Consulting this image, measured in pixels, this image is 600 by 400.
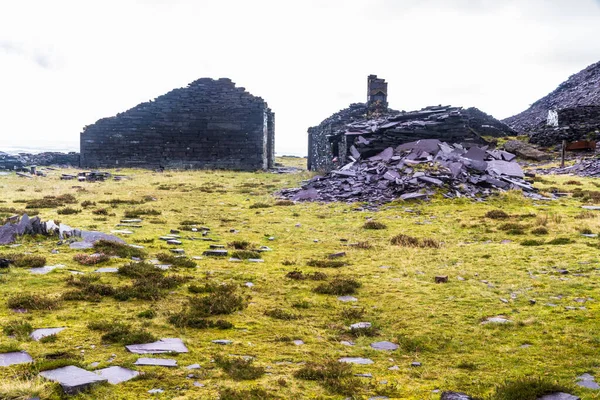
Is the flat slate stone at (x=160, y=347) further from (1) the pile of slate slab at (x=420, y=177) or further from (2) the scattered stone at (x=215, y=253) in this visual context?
(1) the pile of slate slab at (x=420, y=177)

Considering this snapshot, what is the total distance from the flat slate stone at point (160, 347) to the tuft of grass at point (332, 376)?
1.21 m

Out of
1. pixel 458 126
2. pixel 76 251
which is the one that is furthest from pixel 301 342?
Result: pixel 458 126

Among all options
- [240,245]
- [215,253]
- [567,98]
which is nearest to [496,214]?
[240,245]

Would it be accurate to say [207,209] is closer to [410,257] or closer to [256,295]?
[410,257]

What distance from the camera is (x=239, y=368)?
14.6 ft

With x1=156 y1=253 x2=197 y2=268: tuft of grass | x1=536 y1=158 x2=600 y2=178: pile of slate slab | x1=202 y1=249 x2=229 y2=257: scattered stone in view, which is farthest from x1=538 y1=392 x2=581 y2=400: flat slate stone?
x1=536 y1=158 x2=600 y2=178: pile of slate slab

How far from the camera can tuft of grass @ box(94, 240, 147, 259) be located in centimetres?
865

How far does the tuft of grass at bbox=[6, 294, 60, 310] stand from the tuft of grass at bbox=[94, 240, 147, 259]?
2628 millimetres

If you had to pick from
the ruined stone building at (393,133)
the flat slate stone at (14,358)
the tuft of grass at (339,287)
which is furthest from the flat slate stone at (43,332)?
the ruined stone building at (393,133)

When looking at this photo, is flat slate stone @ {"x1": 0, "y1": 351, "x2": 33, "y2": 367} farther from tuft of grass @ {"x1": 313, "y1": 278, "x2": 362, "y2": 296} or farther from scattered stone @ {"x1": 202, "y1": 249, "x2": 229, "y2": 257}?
scattered stone @ {"x1": 202, "y1": 249, "x2": 229, "y2": 257}

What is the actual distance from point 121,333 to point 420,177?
45.9 ft

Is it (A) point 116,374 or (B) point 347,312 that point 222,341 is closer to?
(A) point 116,374

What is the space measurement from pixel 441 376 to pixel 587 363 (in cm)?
135

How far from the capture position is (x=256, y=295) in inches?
276
